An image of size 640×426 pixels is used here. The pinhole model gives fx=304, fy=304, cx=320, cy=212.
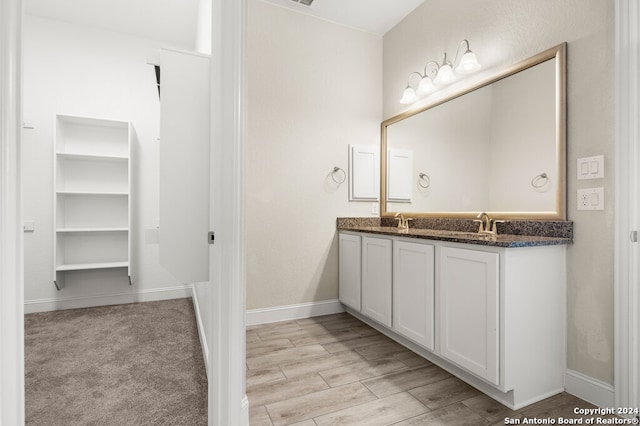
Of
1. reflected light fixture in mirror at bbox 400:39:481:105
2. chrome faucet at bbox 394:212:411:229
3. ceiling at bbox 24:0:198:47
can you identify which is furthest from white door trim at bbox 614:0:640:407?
ceiling at bbox 24:0:198:47

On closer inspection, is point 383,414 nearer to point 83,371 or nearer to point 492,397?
point 492,397

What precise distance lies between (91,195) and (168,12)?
2060mm

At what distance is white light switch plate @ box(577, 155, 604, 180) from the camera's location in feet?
5.20

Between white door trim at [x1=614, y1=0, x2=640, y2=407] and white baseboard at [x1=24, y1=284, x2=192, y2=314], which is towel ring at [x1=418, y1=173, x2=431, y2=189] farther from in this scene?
white baseboard at [x1=24, y1=284, x2=192, y2=314]

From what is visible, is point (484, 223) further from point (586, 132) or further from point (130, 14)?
point (130, 14)

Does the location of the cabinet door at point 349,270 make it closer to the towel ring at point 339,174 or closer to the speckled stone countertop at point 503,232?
the speckled stone countertop at point 503,232

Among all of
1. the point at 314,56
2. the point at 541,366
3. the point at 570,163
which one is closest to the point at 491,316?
the point at 541,366

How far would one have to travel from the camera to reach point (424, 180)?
2.77m

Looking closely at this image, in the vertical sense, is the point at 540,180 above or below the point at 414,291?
A: above

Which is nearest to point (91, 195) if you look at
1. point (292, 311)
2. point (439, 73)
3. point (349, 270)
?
point (292, 311)

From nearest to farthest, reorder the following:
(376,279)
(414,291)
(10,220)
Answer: (10,220) < (414,291) < (376,279)

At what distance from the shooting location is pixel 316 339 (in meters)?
2.45

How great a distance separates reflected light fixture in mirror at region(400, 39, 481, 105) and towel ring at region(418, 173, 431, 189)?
72cm

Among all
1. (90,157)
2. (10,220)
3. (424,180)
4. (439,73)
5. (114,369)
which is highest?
(439,73)
